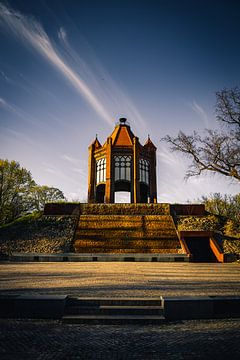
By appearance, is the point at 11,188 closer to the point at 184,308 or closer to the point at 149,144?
the point at 149,144

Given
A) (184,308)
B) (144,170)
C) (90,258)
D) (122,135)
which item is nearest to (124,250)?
(90,258)

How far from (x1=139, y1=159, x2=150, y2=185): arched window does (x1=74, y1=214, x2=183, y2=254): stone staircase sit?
36.9 ft

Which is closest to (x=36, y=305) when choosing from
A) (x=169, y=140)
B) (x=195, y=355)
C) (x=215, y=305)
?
(x=195, y=355)

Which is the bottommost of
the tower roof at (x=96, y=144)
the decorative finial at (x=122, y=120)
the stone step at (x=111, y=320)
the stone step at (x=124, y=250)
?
the stone step at (x=111, y=320)

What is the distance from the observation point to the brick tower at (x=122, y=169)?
31641mm

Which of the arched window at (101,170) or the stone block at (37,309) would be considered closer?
the stone block at (37,309)

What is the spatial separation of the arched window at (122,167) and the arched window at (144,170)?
181cm

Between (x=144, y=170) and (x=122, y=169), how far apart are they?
342 cm

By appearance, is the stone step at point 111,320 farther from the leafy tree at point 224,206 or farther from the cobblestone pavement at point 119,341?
the leafy tree at point 224,206

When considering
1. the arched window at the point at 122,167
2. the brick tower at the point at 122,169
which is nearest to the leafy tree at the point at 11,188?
the brick tower at the point at 122,169

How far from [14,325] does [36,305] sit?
495mm

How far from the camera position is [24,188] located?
34781 millimetres

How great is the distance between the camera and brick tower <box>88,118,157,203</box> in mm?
31641

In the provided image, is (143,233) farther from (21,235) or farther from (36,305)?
(36,305)
